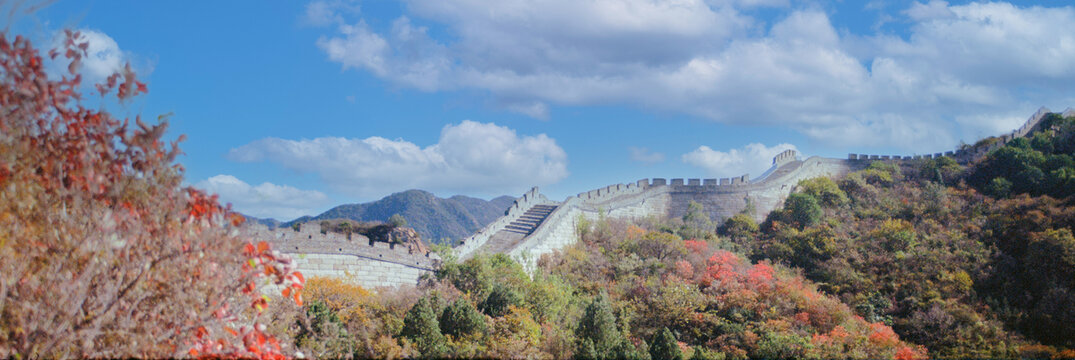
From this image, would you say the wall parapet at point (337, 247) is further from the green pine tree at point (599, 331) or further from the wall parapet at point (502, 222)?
the green pine tree at point (599, 331)

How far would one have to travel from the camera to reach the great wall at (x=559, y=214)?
1345cm

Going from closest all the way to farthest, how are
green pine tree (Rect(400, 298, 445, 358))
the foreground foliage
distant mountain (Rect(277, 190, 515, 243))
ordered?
green pine tree (Rect(400, 298, 445, 358)), the foreground foliage, distant mountain (Rect(277, 190, 515, 243))

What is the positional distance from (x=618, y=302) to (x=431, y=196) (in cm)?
4058

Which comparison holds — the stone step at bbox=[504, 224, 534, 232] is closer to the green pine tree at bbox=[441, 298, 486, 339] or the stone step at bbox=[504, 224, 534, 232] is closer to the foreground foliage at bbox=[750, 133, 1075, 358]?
the foreground foliage at bbox=[750, 133, 1075, 358]

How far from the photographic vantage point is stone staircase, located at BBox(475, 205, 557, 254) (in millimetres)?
18078

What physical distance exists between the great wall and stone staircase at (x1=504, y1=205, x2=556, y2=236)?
37mm

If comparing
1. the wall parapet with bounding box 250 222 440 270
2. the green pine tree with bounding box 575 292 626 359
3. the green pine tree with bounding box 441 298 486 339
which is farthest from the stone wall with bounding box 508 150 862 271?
the green pine tree with bounding box 441 298 486 339

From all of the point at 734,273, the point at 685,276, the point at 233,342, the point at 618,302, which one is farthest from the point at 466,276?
the point at 233,342

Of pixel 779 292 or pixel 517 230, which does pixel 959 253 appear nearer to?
pixel 779 292

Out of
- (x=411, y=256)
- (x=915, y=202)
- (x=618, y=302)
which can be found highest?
(x=915, y=202)

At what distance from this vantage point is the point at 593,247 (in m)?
21.0

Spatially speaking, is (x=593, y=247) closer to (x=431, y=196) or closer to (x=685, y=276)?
(x=685, y=276)

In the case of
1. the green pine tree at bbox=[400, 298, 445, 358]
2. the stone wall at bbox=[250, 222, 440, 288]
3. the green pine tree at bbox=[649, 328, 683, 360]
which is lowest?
the green pine tree at bbox=[649, 328, 683, 360]

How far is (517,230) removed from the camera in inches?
803
